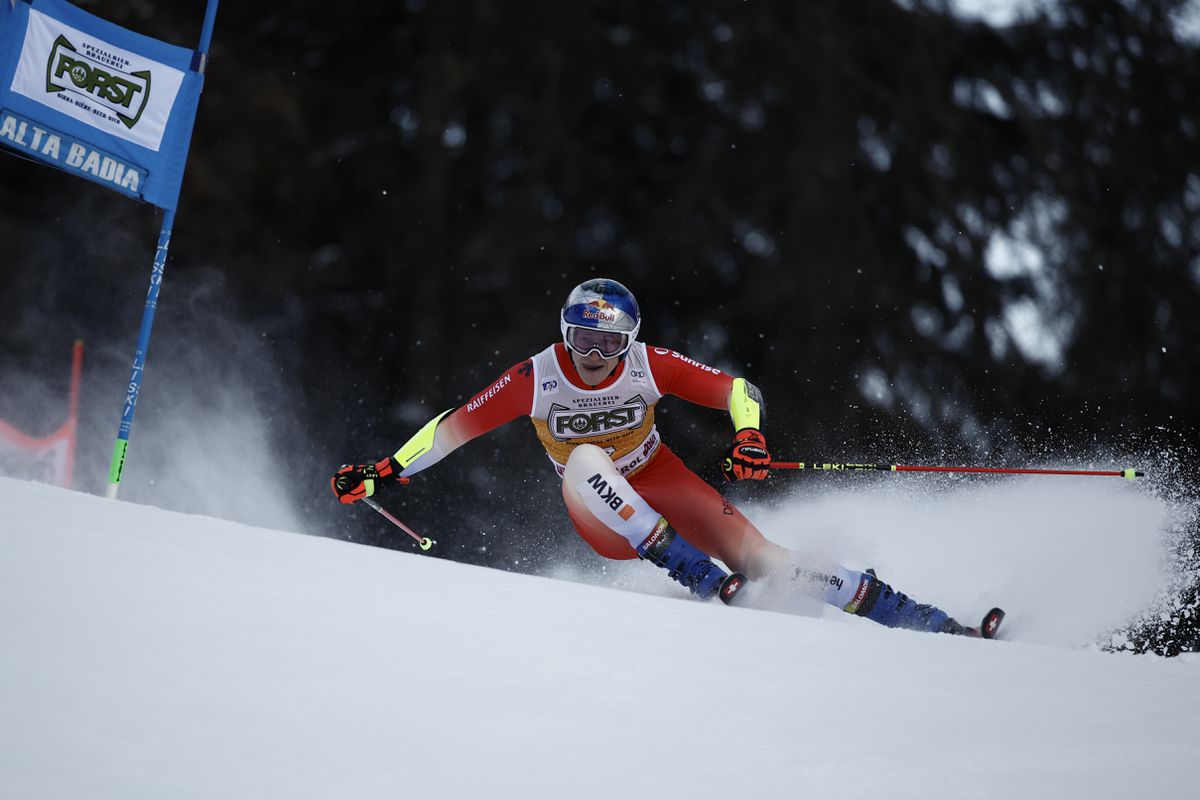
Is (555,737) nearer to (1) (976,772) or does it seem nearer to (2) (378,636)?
(2) (378,636)

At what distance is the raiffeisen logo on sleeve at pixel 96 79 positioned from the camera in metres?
5.19

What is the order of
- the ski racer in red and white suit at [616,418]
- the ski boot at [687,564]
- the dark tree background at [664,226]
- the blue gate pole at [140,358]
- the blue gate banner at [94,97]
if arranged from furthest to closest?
the dark tree background at [664,226] → the blue gate banner at [94,97] → the blue gate pole at [140,358] → the ski racer in red and white suit at [616,418] → the ski boot at [687,564]

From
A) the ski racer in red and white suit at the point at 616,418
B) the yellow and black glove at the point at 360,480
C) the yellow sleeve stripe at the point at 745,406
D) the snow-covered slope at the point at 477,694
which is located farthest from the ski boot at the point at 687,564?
the yellow and black glove at the point at 360,480

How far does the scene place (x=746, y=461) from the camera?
4012mm

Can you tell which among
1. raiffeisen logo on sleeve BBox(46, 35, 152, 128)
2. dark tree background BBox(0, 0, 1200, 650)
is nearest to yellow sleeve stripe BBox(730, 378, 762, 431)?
raiffeisen logo on sleeve BBox(46, 35, 152, 128)

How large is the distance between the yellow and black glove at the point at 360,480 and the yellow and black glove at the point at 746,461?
1.35 m

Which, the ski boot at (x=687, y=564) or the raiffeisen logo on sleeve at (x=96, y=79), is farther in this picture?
the raiffeisen logo on sleeve at (x=96, y=79)

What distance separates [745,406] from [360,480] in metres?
1.50

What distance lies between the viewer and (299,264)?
42.4ft

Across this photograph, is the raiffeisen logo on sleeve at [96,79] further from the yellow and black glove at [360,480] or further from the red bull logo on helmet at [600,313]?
the red bull logo on helmet at [600,313]

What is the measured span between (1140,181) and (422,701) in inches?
501

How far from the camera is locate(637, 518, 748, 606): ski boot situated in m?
3.85

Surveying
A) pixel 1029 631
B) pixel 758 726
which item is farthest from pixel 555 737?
pixel 1029 631

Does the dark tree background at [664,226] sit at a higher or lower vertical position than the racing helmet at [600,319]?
lower
